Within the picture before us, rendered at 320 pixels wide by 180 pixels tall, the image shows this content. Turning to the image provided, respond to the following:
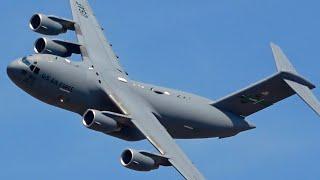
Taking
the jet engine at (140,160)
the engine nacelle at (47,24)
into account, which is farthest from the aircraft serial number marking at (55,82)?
the engine nacelle at (47,24)

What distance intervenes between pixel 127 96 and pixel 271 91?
26.4 feet

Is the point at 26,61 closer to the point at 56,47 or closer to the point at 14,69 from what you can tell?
the point at 14,69

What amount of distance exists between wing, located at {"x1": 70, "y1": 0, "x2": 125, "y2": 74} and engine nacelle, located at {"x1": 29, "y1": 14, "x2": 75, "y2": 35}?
2.53 feet

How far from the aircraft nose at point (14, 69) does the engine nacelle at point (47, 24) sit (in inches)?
229

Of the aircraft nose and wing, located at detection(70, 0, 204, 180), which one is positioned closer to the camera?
wing, located at detection(70, 0, 204, 180)

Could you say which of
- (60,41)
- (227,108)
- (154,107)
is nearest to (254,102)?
(227,108)

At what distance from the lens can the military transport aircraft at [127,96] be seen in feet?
196

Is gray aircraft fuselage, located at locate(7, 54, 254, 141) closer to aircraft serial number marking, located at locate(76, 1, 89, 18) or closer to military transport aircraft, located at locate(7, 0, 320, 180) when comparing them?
military transport aircraft, located at locate(7, 0, 320, 180)

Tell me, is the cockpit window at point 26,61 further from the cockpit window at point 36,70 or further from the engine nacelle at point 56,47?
the engine nacelle at point 56,47

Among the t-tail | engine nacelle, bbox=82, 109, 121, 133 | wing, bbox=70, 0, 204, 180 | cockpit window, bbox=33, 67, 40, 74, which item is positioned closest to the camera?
engine nacelle, bbox=82, 109, 121, 133

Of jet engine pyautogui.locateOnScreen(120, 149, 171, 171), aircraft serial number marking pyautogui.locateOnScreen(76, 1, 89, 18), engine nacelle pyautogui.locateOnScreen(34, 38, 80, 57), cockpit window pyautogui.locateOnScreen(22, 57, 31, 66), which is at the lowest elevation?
jet engine pyautogui.locateOnScreen(120, 149, 171, 171)

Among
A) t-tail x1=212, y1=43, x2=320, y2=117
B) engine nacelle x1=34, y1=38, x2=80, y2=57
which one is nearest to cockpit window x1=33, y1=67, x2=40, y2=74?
engine nacelle x1=34, y1=38, x2=80, y2=57

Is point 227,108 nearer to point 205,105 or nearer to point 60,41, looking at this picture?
point 205,105

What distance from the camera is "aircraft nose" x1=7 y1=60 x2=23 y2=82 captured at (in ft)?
199
